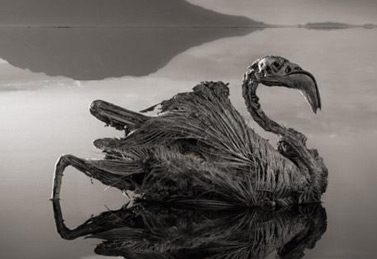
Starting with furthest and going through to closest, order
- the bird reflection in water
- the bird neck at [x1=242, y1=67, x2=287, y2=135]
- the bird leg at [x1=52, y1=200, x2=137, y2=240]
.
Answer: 1. the bird neck at [x1=242, y1=67, x2=287, y2=135]
2. the bird leg at [x1=52, y1=200, x2=137, y2=240]
3. the bird reflection in water

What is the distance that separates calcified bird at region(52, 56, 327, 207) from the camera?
389 centimetres

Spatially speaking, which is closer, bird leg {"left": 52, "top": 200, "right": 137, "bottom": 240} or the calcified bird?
bird leg {"left": 52, "top": 200, "right": 137, "bottom": 240}

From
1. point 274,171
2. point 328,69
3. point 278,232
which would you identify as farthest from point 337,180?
point 328,69

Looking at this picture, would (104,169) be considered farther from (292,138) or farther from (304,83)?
(304,83)

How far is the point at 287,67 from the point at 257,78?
0.12 metres

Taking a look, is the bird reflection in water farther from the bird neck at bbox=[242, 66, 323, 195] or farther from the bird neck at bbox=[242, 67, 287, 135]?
the bird neck at bbox=[242, 67, 287, 135]

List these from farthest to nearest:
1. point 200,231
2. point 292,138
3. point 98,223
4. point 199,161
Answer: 1. point 292,138
2. point 199,161
3. point 98,223
4. point 200,231

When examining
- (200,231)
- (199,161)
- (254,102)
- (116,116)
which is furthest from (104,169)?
(254,102)

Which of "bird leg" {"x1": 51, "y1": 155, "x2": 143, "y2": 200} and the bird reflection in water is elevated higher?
"bird leg" {"x1": 51, "y1": 155, "x2": 143, "y2": 200}

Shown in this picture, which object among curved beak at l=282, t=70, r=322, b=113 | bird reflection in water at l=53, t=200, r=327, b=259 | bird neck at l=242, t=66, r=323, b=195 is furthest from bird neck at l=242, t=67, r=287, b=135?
bird reflection in water at l=53, t=200, r=327, b=259

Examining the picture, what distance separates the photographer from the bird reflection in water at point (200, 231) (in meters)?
3.35

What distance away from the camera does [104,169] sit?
3.91 m

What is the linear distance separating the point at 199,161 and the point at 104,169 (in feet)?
1.06

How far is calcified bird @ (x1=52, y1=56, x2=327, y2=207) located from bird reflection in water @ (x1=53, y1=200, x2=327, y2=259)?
6 centimetres
